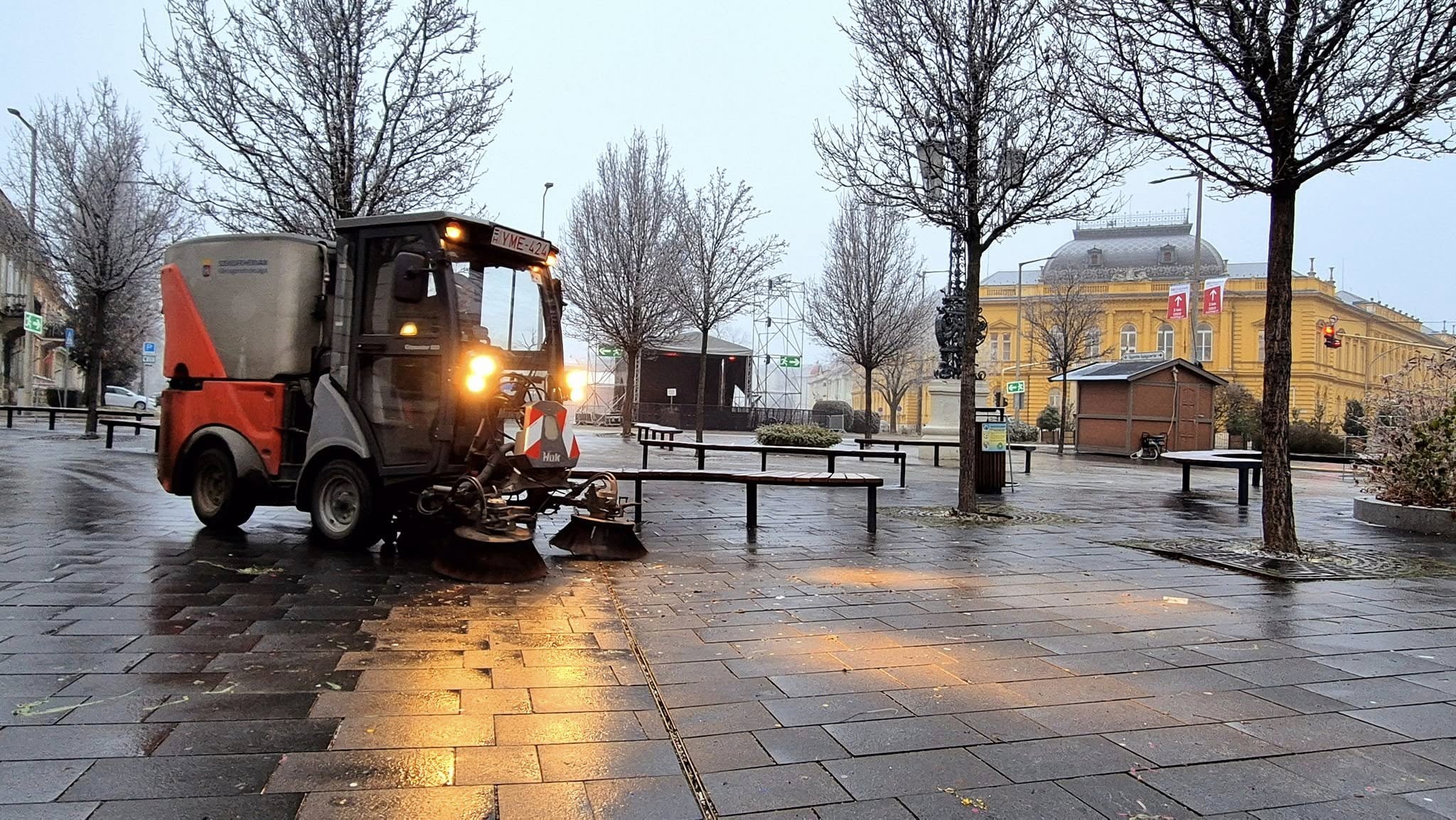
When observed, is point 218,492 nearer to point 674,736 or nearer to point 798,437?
point 674,736

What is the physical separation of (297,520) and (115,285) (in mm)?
16371

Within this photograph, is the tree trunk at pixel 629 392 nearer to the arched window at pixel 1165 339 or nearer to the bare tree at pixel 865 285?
the bare tree at pixel 865 285

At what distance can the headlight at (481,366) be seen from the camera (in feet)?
23.2

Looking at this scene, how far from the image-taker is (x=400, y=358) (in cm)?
714

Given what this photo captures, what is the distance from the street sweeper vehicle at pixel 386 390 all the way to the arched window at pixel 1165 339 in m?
61.4

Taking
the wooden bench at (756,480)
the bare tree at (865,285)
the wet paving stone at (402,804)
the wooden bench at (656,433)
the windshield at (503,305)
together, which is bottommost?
the wet paving stone at (402,804)

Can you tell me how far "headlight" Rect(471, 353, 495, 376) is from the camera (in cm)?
707

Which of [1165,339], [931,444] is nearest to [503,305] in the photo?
[931,444]

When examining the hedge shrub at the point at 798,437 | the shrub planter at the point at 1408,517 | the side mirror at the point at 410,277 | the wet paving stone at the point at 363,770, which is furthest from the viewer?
the hedge shrub at the point at 798,437

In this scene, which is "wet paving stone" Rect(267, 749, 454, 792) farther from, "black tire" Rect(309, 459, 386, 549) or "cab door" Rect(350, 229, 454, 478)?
"black tire" Rect(309, 459, 386, 549)

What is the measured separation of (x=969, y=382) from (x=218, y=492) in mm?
8101

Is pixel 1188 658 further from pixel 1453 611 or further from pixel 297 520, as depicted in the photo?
pixel 297 520

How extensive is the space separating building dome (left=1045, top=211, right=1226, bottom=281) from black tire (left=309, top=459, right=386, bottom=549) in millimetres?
61585

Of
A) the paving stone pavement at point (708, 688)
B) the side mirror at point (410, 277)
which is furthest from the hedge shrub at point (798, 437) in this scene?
the side mirror at point (410, 277)
